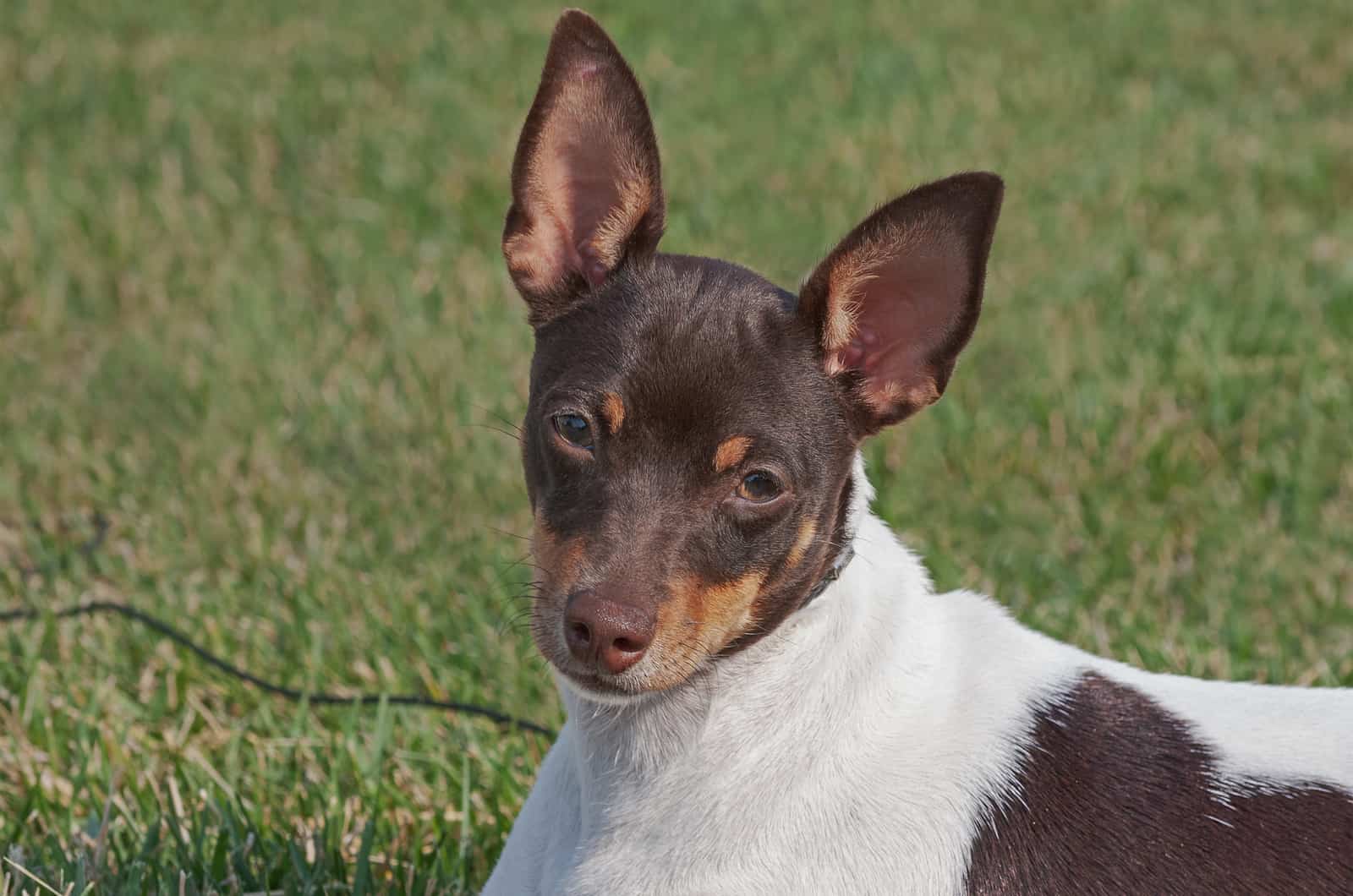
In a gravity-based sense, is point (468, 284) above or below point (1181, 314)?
above

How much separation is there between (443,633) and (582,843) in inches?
85.8

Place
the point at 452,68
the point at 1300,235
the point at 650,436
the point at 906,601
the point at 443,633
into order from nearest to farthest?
the point at 650,436
the point at 906,601
the point at 443,633
the point at 1300,235
the point at 452,68

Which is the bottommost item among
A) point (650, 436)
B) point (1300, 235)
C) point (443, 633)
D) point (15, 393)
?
point (1300, 235)

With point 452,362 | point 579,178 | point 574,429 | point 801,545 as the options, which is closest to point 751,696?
point 801,545

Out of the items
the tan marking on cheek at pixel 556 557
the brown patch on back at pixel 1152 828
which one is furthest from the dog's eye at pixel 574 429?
the brown patch on back at pixel 1152 828

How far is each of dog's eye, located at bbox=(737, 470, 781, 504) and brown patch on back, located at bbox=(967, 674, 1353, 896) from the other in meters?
0.67

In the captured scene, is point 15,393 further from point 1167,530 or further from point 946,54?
point 946,54

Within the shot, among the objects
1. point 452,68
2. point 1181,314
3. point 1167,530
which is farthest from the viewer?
point 452,68

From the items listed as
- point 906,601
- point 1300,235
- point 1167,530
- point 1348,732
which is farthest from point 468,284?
point 1348,732

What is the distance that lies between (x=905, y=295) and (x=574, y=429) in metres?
0.72

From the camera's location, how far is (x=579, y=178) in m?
3.47

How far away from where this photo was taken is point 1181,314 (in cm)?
747

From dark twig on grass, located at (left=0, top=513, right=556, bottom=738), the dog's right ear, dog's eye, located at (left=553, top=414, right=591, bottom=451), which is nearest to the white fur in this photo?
dog's eye, located at (left=553, top=414, right=591, bottom=451)

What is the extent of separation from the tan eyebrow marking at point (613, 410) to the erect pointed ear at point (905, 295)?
443 millimetres
